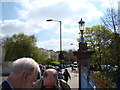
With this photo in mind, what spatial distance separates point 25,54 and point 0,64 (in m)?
7.09

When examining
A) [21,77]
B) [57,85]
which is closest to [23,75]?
[21,77]

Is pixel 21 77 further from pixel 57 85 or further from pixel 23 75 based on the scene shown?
pixel 57 85

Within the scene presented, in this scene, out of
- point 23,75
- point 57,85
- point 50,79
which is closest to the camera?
point 23,75

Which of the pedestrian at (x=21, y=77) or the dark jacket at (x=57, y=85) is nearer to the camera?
the pedestrian at (x=21, y=77)

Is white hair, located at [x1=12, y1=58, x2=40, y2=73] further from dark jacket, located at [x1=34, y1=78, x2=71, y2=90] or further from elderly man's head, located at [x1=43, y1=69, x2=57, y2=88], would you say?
dark jacket, located at [x1=34, y1=78, x2=71, y2=90]

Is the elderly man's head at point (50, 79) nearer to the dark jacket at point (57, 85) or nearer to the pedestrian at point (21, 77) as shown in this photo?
the dark jacket at point (57, 85)

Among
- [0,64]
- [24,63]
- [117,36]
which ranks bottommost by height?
[0,64]

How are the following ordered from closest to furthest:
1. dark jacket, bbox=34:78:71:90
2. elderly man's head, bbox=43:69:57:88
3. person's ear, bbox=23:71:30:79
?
person's ear, bbox=23:71:30:79
elderly man's head, bbox=43:69:57:88
dark jacket, bbox=34:78:71:90

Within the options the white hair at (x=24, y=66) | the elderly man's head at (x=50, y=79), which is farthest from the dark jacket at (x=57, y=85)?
the white hair at (x=24, y=66)

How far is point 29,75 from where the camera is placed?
202 cm

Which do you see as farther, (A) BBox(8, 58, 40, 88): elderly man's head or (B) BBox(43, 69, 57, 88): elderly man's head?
(B) BBox(43, 69, 57, 88): elderly man's head

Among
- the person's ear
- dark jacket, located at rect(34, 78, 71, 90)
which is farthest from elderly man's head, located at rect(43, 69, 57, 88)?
the person's ear

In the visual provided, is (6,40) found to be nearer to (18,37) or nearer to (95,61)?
(18,37)

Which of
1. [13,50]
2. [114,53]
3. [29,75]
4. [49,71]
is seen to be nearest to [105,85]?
[49,71]
